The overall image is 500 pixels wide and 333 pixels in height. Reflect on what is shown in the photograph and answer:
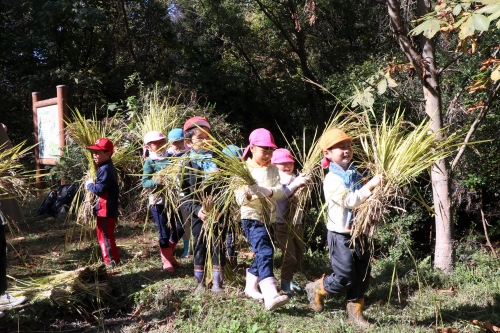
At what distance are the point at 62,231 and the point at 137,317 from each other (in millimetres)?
3785

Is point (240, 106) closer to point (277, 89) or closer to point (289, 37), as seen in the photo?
point (277, 89)

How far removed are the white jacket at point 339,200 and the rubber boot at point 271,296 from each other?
0.60 metres

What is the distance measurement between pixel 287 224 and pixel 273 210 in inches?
21.7

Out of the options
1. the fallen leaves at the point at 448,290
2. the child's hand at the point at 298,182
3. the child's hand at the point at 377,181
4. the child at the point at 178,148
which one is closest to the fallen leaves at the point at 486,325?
the fallen leaves at the point at 448,290

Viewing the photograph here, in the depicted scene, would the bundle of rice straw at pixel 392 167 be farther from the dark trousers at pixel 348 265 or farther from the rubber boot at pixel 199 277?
the rubber boot at pixel 199 277

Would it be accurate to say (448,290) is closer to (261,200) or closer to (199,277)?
(261,200)

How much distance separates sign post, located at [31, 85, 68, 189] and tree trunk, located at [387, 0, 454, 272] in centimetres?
614

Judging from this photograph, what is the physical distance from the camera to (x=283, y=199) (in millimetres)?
4562

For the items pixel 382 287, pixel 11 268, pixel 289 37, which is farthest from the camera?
pixel 289 37

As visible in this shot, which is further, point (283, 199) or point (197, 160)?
point (283, 199)

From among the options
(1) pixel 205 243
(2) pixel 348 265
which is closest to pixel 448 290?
(2) pixel 348 265

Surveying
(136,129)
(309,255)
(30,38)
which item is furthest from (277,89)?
(309,255)

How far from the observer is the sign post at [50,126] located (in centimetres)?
917

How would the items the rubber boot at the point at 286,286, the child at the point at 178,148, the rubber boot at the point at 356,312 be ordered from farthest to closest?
the child at the point at 178,148
the rubber boot at the point at 286,286
the rubber boot at the point at 356,312
